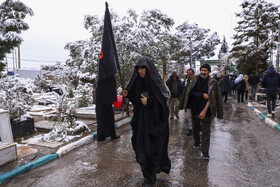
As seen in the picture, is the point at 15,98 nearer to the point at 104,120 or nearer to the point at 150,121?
the point at 104,120

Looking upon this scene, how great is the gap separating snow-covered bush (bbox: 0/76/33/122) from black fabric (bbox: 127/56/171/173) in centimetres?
407

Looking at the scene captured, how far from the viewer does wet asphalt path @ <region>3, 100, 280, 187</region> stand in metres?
3.47

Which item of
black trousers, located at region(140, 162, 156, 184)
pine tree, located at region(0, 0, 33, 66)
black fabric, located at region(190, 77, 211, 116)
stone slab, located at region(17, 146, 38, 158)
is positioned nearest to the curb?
stone slab, located at region(17, 146, 38, 158)

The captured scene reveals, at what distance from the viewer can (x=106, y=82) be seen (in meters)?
5.04

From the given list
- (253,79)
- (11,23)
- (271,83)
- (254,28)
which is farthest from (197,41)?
(271,83)

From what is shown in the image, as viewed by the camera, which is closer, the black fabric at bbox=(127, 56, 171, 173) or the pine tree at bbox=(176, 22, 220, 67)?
the black fabric at bbox=(127, 56, 171, 173)

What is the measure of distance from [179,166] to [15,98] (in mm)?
5091

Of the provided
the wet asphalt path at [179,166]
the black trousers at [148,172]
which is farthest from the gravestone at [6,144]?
the black trousers at [148,172]

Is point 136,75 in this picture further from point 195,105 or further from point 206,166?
point 206,166

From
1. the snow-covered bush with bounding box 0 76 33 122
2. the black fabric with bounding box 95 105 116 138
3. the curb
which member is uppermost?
the snow-covered bush with bounding box 0 76 33 122

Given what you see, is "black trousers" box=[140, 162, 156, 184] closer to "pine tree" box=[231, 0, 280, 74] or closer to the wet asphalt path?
the wet asphalt path

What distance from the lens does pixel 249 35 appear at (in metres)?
25.7

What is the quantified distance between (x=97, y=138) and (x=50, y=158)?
150cm

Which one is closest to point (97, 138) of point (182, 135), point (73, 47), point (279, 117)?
point (182, 135)
